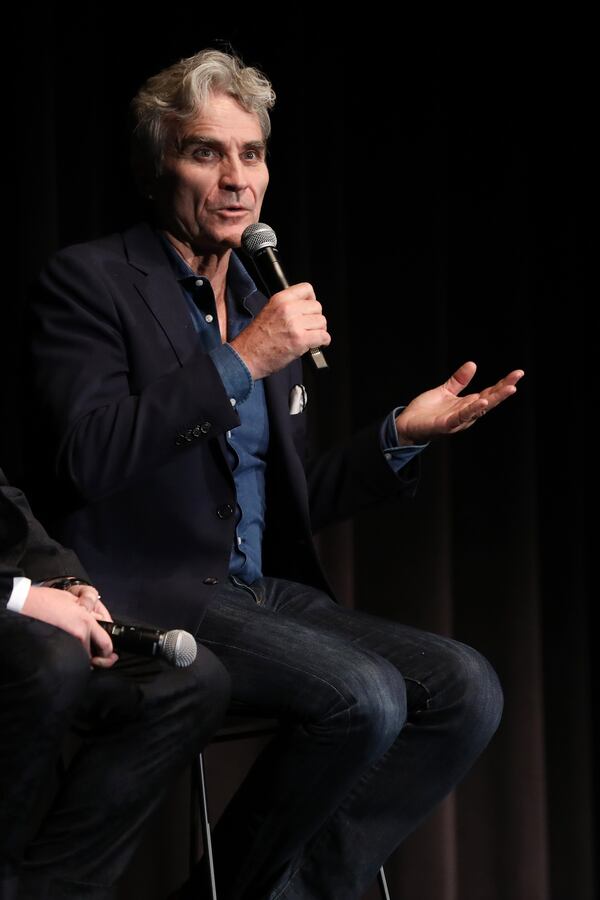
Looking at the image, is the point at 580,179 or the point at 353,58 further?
the point at 580,179

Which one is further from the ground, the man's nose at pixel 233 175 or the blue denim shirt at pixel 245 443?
the man's nose at pixel 233 175

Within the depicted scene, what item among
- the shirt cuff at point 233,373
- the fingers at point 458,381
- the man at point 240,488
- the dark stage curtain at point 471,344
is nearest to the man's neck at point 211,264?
the man at point 240,488

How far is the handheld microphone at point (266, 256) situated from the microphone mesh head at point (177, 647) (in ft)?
1.80

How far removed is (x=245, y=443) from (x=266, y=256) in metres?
0.32

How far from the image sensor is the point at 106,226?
2.48 metres

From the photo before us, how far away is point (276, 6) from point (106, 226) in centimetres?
64

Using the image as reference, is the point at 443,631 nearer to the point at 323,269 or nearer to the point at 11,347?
the point at 323,269

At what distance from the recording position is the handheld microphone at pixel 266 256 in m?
1.87

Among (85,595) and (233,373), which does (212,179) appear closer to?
(233,373)

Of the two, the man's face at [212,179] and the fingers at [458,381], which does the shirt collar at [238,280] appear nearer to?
the man's face at [212,179]

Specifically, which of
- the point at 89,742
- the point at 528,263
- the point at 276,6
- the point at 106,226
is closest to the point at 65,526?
the point at 89,742

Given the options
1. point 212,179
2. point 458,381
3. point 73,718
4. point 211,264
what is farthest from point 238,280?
point 73,718

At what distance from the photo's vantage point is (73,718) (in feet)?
5.11

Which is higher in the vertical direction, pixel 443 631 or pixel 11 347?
pixel 11 347
